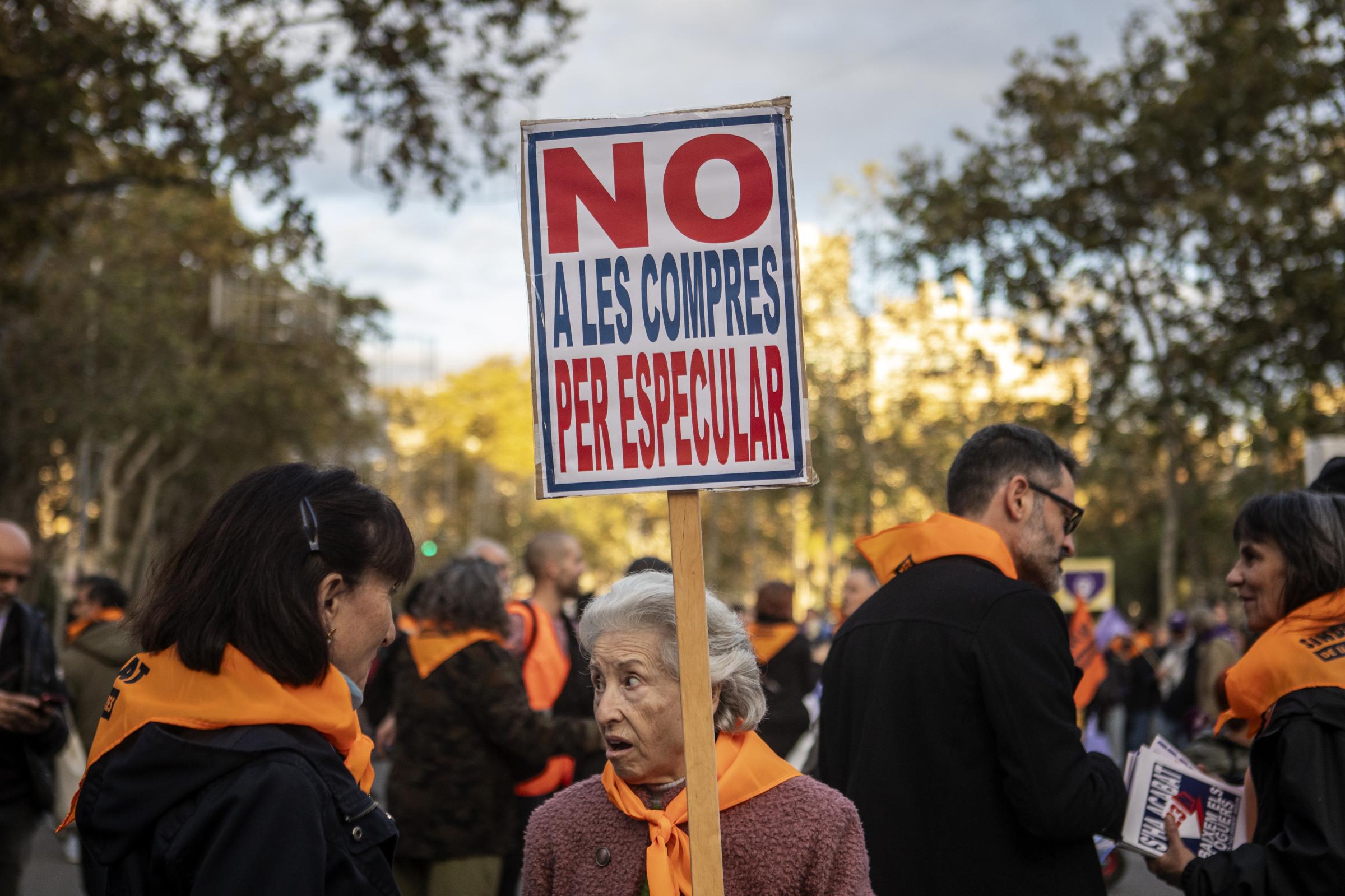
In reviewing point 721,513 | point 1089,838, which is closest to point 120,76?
point 1089,838

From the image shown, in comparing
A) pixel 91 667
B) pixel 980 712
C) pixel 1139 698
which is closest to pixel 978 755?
pixel 980 712

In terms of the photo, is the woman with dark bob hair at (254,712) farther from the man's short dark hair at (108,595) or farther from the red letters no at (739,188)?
the man's short dark hair at (108,595)

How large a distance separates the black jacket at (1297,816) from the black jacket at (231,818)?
204cm

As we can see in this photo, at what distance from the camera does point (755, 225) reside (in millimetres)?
2771

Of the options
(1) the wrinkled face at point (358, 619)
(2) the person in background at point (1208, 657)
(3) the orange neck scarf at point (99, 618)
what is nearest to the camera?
(1) the wrinkled face at point (358, 619)

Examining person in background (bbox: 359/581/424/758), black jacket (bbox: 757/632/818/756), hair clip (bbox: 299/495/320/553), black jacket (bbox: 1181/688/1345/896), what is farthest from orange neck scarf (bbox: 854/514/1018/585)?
black jacket (bbox: 757/632/818/756)

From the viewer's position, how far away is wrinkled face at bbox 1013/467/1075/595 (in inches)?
148

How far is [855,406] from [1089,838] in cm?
3943

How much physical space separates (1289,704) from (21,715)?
426 cm

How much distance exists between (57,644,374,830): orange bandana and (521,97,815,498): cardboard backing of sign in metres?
0.59

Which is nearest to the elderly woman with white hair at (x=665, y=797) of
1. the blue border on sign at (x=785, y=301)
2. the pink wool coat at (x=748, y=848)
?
the pink wool coat at (x=748, y=848)

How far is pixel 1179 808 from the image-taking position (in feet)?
12.0

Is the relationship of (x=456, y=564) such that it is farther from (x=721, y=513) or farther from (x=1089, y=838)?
(x=721, y=513)

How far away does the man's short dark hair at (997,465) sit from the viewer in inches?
148
